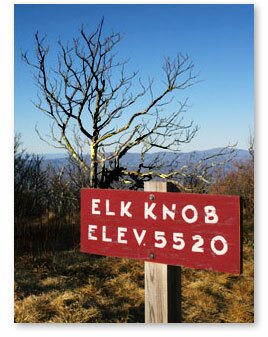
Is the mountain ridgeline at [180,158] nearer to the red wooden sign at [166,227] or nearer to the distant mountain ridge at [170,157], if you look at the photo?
the distant mountain ridge at [170,157]

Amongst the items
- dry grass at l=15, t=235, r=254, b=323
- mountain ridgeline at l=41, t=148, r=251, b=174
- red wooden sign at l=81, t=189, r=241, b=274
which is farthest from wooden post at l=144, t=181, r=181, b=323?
mountain ridgeline at l=41, t=148, r=251, b=174

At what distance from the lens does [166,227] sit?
184cm

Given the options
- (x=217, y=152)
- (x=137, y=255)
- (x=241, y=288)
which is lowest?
(x=241, y=288)

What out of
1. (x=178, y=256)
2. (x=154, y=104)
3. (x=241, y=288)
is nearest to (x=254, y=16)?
(x=154, y=104)

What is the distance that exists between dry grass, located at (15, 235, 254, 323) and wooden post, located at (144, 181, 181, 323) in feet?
3.89

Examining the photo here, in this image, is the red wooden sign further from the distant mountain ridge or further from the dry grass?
the distant mountain ridge

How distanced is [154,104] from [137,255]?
2929 millimetres

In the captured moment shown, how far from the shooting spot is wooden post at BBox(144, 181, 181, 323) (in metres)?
1.89

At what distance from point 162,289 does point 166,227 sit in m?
0.30

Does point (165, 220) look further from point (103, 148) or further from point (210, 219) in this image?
point (103, 148)
